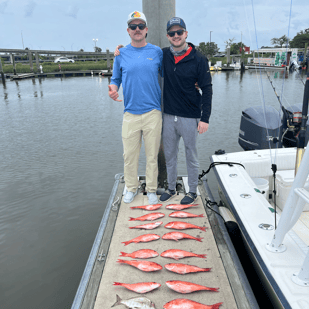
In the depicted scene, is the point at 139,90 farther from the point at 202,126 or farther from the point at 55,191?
the point at 55,191

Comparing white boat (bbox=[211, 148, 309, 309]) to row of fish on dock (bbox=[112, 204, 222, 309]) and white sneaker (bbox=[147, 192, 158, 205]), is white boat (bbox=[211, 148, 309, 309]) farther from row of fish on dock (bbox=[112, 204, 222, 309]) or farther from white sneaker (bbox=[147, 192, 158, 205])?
white sneaker (bbox=[147, 192, 158, 205])

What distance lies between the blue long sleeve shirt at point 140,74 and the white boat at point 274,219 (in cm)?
142

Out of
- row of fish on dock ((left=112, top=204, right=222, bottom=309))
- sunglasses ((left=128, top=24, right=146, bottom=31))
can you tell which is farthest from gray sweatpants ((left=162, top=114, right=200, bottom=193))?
sunglasses ((left=128, top=24, right=146, bottom=31))

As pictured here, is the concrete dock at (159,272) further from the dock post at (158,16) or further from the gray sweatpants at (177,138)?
the dock post at (158,16)

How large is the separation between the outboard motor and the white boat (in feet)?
4.84

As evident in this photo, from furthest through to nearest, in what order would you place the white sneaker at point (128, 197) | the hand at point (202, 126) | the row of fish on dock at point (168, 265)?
1. the white sneaker at point (128, 197)
2. the hand at point (202, 126)
3. the row of fish on dock at point (168, 265)

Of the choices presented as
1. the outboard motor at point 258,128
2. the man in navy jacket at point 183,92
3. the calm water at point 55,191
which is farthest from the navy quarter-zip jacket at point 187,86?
the outboard motor at point 258,128

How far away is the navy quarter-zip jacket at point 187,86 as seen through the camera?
9.76 feet

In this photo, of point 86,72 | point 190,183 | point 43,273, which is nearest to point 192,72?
point 190,183

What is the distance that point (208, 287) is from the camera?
7.12 ft

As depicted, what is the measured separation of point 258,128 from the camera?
5.67 meters

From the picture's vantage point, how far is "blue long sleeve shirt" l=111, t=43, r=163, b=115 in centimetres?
306

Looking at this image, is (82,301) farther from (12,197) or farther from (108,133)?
(108,133)

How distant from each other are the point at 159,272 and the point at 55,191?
448 cm
